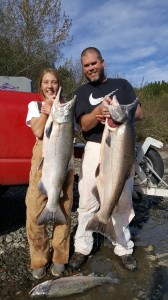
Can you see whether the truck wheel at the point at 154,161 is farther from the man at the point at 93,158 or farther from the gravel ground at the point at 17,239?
the man at the point at 93,158

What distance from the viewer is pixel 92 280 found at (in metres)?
4.00

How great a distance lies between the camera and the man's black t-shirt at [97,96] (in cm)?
431

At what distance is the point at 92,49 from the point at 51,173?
59.2 inches

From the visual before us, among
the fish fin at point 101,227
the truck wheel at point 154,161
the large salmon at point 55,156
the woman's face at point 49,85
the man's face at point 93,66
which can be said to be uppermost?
the man's face at point 93,66

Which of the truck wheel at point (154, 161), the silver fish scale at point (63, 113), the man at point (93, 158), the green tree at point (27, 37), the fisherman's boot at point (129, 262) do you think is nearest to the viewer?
the silver fish scale at point (63, 113)

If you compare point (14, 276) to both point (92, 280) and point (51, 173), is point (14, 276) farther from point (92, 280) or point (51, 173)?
point (51, 173)

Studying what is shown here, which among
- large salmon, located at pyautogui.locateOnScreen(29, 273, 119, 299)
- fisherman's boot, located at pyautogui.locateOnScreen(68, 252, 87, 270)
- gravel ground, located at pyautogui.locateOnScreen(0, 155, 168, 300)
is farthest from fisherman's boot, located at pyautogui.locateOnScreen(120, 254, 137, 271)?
gravel ground, located at pyautogui.locateOnScreen(0, 155, 168, 300)

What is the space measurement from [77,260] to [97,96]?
1.93 m

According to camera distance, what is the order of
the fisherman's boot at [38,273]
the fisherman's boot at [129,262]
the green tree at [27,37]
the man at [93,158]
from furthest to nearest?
the green tree at [27,37]
the fisherman's boot at [129,262]
the man at [93,158]
the fisherman's boot at [38,273]

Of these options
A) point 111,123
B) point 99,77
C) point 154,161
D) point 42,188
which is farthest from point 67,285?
point 154,161

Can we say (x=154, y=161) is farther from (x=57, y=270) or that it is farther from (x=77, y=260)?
(x=57, y=270)

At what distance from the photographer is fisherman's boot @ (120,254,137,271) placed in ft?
14.3

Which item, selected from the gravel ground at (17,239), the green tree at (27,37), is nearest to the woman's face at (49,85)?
the gravel ground at (17,239)

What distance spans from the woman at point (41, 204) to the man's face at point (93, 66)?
1.27 feet
